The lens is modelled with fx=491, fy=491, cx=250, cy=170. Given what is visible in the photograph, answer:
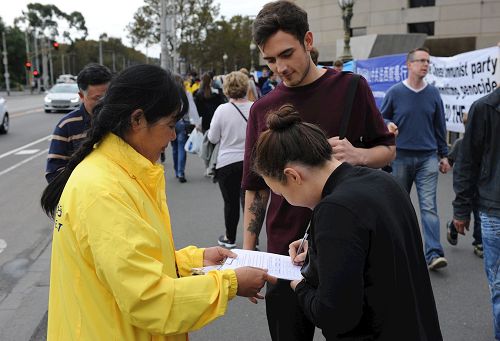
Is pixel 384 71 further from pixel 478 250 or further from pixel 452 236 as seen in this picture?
pixel 478 250

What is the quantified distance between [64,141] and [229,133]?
2.30 m

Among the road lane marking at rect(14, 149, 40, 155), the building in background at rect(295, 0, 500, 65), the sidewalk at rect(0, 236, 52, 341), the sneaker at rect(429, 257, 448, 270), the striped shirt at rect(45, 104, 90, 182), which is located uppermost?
the building in background at rect(295, 0, 500, 65)

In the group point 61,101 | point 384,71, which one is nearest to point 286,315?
point 384,71

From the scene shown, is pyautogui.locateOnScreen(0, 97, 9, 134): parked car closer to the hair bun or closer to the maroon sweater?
the maroon sweater

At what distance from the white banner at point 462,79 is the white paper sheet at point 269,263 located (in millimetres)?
7092

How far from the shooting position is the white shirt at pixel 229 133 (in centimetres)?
553

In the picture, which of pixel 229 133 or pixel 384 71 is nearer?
pixel 229 133

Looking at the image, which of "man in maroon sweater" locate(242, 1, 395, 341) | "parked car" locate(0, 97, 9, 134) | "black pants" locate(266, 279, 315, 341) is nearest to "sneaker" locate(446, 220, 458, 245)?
"man in maroon sweater" locate(242, 1, 395, 341)

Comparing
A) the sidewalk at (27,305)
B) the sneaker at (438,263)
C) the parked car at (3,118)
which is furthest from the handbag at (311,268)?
the parked car at (3,118)

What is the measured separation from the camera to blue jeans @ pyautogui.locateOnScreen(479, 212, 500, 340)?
10.4 ft

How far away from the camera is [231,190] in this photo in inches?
219

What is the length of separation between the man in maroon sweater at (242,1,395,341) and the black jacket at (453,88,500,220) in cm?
100

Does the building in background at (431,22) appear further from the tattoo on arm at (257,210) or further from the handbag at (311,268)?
the handbag at (311,268)

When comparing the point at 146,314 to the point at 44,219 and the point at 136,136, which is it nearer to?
the point at 136,136
